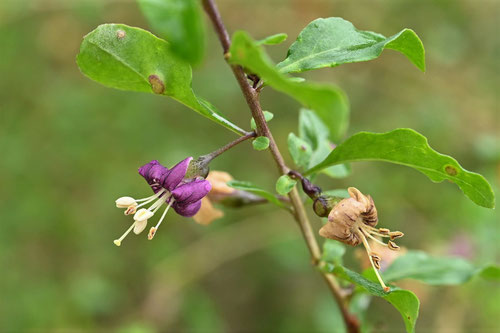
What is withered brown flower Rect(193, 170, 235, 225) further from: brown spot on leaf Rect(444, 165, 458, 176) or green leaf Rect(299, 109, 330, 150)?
brown spot on leaf Rect(444, 165, 458, 176)

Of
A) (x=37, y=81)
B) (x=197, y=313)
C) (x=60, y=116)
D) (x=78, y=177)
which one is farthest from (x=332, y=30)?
(x=37, y=81)

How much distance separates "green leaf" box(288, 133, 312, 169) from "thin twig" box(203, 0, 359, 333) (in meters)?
0.16

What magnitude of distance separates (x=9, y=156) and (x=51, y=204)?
61 centimetres

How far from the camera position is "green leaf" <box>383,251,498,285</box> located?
6.05ft

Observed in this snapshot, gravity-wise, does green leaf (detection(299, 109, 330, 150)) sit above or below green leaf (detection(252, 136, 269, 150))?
above

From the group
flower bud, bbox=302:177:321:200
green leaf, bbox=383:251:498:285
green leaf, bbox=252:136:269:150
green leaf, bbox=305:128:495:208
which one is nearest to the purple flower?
green leaf, bbox=252:136:269:150

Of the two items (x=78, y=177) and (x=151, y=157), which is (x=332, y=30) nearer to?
(x=151, y=157)

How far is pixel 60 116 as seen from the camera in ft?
16.3

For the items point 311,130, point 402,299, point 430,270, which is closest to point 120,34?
point 311,130

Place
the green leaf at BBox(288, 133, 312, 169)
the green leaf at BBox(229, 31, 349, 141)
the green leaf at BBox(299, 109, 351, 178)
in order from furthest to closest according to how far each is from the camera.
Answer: the green leaf at BBox(299, 109, 351, 178)
the green leaf at BBox(288, 133, 312, 169)
the green leaf at BBox(229, 31, 349, 141)

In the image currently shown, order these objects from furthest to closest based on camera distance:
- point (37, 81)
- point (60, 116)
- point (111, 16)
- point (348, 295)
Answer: point (111, 16) → point (37, 81) → point (60, 116) → point (348, 295)

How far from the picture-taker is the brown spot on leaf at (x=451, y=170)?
1263mm

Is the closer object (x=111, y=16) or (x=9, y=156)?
(x=9, y=156)

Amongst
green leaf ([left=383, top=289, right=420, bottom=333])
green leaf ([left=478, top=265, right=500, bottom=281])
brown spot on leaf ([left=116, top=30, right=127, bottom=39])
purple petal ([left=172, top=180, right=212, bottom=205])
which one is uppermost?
brown spot on leaf ([left=116, top=30, right=127, bottom=39])
